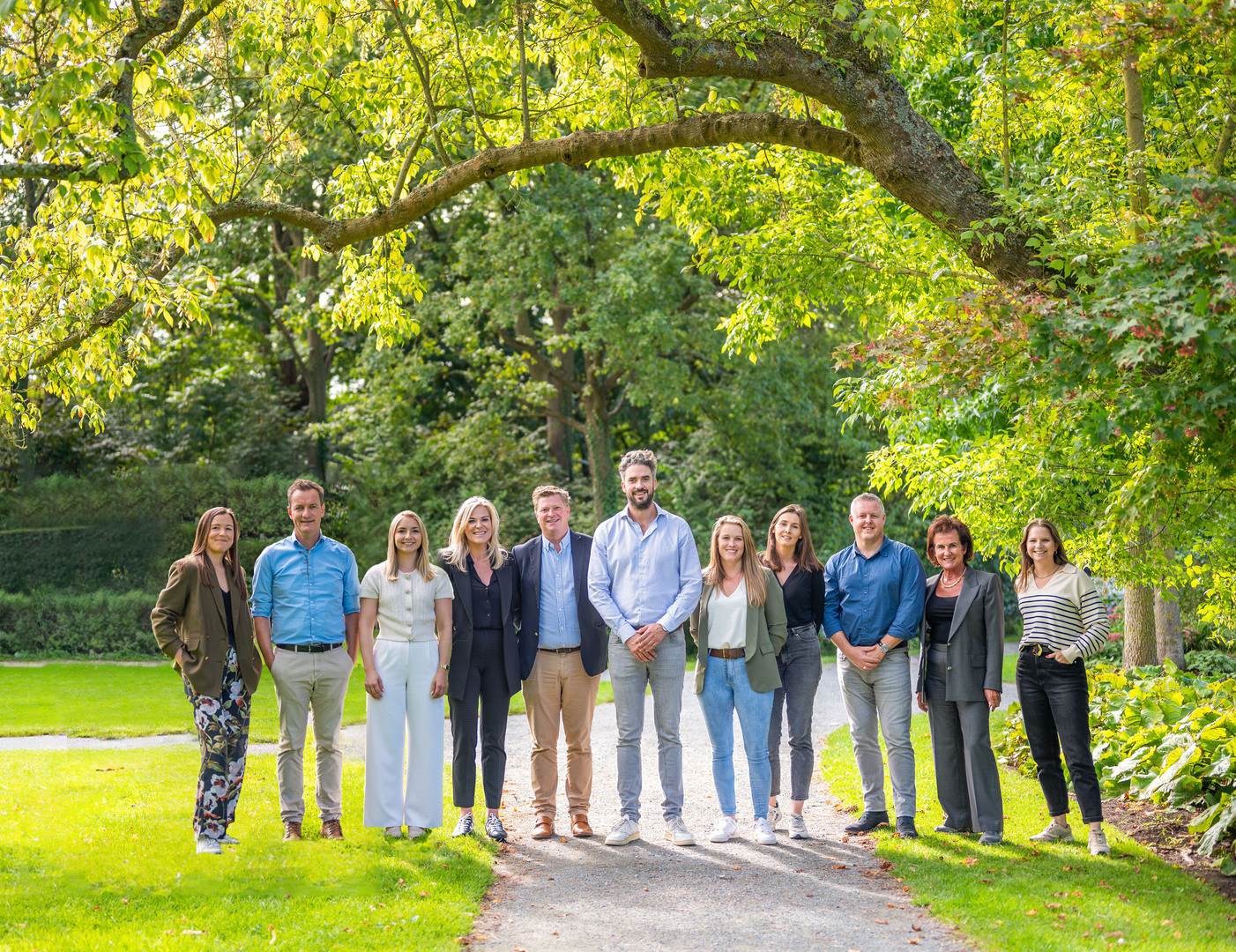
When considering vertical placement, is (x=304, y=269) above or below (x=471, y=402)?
→ above

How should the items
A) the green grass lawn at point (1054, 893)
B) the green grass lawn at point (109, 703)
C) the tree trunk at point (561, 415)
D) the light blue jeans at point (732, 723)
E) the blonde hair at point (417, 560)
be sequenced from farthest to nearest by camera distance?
the tree trunk at point (561, 415), the green grass lawn at point (109, 703), the blonde hair at point (417, 560), the light blue jeans at point (732, 723), the green grass lawn at point (1054, 893)

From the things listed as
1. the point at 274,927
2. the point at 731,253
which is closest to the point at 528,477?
the point at 731,253

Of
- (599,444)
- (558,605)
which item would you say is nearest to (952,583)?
(558,605)

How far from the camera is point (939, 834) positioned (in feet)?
21.0

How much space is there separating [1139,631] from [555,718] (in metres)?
6.28

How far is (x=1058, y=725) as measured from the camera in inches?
244

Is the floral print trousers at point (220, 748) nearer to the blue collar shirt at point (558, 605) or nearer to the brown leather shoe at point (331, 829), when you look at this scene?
the brown leather shoe at point (331, 829)

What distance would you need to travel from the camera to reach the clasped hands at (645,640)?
631 cm

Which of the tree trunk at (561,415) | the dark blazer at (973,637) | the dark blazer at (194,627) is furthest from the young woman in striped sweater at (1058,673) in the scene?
the tree trunk at (561,415)

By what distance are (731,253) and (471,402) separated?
12.6 metres

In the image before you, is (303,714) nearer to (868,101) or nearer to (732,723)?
(732,723)

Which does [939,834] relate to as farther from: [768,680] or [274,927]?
[274,927]

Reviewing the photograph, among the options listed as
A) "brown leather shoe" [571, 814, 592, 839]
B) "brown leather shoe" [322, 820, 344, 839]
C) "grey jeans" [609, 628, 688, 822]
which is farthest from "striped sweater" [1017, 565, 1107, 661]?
"brown leather shoe" [322, 820, 344, 839]

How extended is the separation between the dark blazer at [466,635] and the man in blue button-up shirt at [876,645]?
1.94 m
